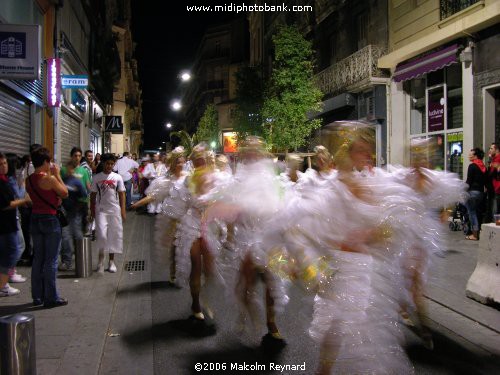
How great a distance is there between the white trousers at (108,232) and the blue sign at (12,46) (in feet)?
10.5

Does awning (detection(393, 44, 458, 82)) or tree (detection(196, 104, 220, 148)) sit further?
tree (detection(196, 104, 220, 148))

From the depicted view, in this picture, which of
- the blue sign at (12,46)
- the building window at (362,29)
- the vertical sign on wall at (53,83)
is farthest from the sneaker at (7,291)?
the building window at (362,29)

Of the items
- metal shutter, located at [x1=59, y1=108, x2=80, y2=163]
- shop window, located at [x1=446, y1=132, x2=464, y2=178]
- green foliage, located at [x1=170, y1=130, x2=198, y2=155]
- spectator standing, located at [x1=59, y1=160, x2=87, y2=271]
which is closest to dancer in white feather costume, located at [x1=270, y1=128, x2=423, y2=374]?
spectator standing, located at [x1=59, y1=160, x2=87, y2=271]

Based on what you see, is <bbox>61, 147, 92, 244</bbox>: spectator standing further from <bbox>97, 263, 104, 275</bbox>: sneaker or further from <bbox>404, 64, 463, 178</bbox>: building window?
<bbox>404, 64, 463, 178</bbox>: building window

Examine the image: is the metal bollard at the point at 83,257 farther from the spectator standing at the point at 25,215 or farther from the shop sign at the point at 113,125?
the shop sign at the point at 113,125

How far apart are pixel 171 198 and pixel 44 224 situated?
1.58 m

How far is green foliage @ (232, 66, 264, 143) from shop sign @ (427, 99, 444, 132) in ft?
39.5


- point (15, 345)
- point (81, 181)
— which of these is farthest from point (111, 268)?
point (15, 345)

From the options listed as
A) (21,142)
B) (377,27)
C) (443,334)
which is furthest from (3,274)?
(377,27)

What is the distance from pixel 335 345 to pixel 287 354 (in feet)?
5.11

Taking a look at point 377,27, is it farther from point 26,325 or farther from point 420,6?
point 26,325

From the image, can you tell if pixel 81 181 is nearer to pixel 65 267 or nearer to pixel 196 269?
pixel 65 267

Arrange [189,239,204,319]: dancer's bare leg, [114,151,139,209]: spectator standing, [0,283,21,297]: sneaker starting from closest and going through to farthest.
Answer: [189,239,204,319]: dancer's bare leg < [0,283,21,297]: sneaker < [114,151,139,209]: spectator standing

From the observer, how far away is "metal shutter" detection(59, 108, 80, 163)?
1769 centimetres
